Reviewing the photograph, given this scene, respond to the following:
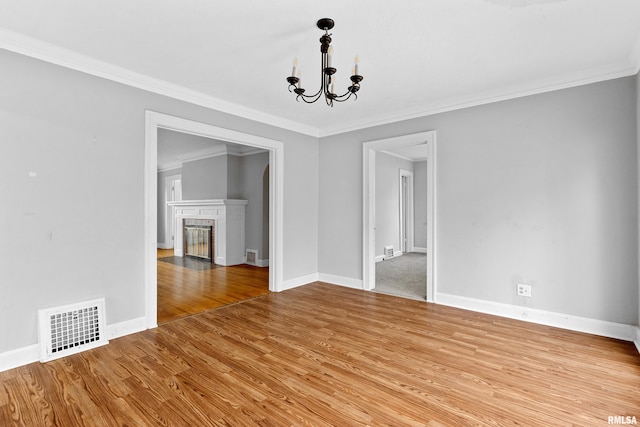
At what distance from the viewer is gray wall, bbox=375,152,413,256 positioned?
672 cm

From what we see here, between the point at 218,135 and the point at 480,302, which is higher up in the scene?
the point at 218,135

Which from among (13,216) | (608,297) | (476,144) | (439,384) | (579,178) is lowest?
(439,384)

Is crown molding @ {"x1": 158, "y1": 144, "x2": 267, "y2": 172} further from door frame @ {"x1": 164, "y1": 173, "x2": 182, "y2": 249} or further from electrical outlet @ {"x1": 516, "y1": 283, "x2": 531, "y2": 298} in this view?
electrical outlet @ {"x1": 516, "y1": 283, "x2": 531, "y2": 298}

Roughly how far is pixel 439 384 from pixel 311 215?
3.18m

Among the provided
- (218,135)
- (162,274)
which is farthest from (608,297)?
(162,274)

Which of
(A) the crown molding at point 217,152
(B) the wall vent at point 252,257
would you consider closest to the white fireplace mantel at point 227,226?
(B) the wall vent at point 252,257

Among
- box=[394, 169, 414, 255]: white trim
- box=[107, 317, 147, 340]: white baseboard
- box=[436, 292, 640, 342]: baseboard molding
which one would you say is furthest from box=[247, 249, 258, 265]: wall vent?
box=[436, 292, 640, 342]: baseboard molding

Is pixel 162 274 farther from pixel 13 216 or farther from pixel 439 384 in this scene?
pixel 439 384

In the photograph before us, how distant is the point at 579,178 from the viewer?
2.92 meters

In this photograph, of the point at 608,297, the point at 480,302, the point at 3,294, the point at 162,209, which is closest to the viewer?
the point at 3,294

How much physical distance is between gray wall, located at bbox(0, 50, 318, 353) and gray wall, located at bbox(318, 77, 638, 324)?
3.28 metres

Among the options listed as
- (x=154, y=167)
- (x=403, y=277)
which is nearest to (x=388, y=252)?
(x=403, y=277)

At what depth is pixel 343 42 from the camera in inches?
93.4

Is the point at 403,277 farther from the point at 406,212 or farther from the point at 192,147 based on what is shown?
the point at 192,147
